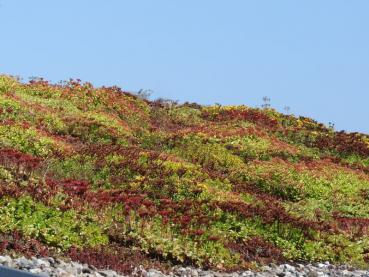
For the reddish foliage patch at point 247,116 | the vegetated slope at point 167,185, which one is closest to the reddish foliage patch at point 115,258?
the vegetated slope at point 167,185

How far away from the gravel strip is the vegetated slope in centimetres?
32

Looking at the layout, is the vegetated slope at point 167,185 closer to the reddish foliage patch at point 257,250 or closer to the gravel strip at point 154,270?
the reddish foliage patch at point 257,250

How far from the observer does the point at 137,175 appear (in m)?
21.3

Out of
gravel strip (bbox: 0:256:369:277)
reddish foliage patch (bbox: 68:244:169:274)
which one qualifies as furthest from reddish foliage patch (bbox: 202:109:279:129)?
reddish foliage patch (bbox: 68:244:169:274)

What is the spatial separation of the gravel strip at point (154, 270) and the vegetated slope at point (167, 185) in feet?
1.04

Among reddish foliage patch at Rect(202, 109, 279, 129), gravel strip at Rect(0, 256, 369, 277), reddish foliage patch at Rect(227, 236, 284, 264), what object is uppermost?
reddish foliage patch at Rect(202, 109, 279, 129)

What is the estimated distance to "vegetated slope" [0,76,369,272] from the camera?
14414 mm

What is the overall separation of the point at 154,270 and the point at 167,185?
6606 mm

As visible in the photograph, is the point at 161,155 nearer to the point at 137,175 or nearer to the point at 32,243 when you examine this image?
the point at 137,175

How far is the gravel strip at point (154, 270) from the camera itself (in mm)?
12156

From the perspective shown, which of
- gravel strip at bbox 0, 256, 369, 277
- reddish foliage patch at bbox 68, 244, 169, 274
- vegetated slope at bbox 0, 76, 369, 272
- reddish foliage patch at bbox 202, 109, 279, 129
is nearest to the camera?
gravel strip at bbox 0, 256, 369, 277

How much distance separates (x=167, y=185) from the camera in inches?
792

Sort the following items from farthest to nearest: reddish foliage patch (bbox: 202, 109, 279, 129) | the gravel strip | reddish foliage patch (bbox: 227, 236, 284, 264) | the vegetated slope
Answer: reddish foliage patch (bbox: 202, 109, 279, 129) < reddish foliage patch (bbox: 227, 236, 284, 264) < the vegetated slope < the gravel strip

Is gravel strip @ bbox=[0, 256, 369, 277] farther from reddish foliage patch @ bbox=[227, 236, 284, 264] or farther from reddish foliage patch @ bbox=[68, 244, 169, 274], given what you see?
reddish foliage patch @ bbox=[227, 236, 284, 264]
